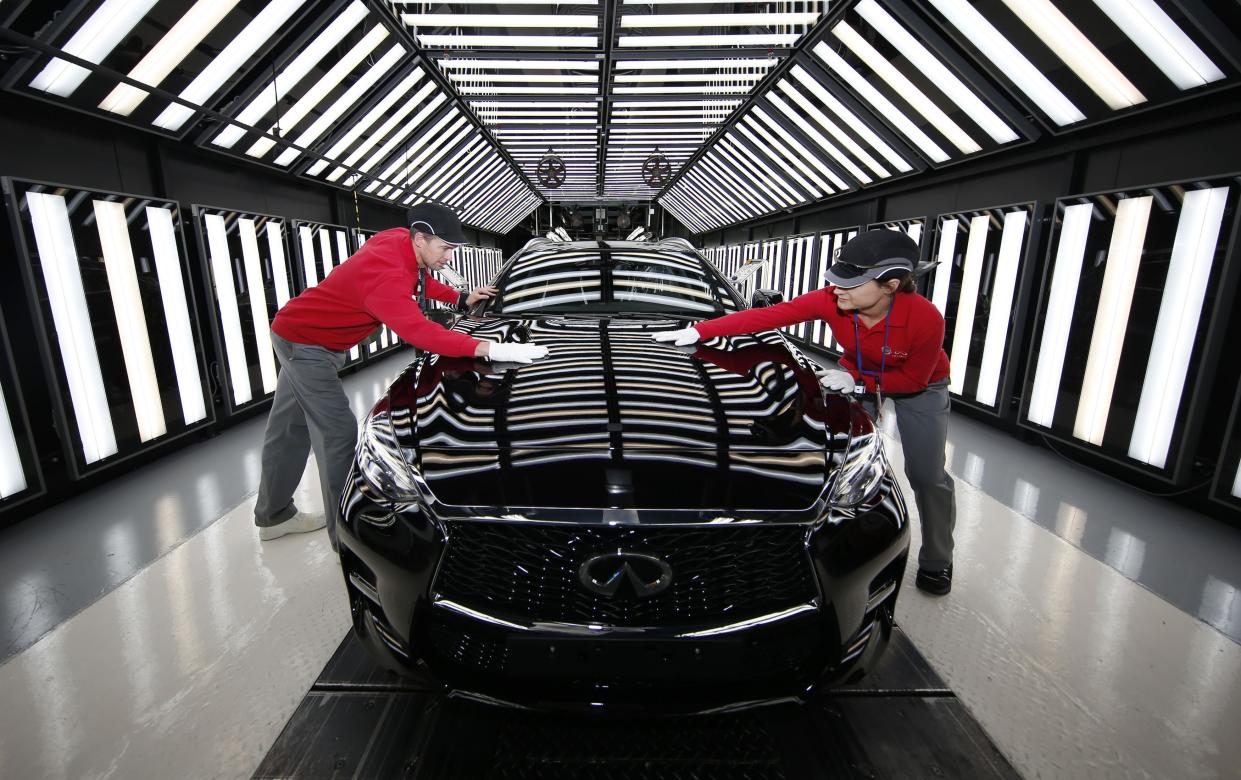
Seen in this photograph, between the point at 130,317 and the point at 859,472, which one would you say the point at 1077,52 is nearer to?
the point at 859,472

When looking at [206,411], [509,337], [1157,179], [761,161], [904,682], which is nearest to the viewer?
[904,682]

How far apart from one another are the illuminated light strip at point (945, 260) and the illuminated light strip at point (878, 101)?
0.62 m

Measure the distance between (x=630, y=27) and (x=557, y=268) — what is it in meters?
3.44

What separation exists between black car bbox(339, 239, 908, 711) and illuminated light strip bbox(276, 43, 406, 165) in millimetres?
4966

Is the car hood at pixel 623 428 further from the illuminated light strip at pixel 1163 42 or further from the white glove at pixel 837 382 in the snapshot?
the illuminated light strip at pixel 1163 42

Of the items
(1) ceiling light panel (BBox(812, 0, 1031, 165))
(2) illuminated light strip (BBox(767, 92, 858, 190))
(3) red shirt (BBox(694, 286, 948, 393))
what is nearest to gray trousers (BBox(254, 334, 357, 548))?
(3) red shirt (BBox(694, 286, 948, 393))

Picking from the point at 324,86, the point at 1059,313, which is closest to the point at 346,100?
the point at 324,86

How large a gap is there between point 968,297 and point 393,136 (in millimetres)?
6466

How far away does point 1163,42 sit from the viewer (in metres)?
2.88

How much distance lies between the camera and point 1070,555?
2.50 metres

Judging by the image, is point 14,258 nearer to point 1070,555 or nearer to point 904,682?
point 904,682

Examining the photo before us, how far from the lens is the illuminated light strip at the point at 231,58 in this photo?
3.71m

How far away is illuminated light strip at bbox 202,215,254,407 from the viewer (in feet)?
14.2

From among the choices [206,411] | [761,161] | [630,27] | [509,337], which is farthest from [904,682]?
[761,161]
